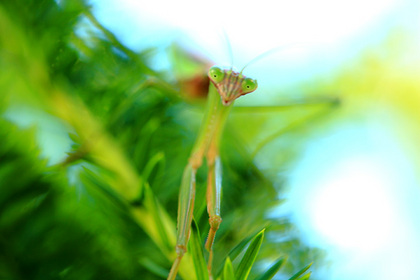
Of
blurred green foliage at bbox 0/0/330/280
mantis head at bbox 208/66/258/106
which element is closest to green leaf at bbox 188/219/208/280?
blurred green foliage at bbox 0/0/330/280

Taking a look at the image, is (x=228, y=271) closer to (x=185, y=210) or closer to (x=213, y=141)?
(x=185, y=210)

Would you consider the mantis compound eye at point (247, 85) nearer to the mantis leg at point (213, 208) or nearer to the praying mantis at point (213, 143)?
the praying mantis at point (213, 143)

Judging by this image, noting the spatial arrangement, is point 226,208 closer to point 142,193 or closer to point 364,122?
point 142,193

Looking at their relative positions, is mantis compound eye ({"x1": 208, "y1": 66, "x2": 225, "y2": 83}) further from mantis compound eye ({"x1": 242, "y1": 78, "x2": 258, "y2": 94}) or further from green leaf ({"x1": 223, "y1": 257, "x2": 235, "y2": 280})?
green leaf ({"x1": 223, "y1": 257, "x2": 235, "y2": 280})

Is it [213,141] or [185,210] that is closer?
[185,210]

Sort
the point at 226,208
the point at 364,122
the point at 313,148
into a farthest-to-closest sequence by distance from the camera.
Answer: the point at 364,122, the point at 313,148, the point at 226,208

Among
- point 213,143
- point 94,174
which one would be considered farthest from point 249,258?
point 213,143

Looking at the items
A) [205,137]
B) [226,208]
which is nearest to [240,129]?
[205,137]

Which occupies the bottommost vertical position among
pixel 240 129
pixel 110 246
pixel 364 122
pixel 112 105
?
pixel 110 246
